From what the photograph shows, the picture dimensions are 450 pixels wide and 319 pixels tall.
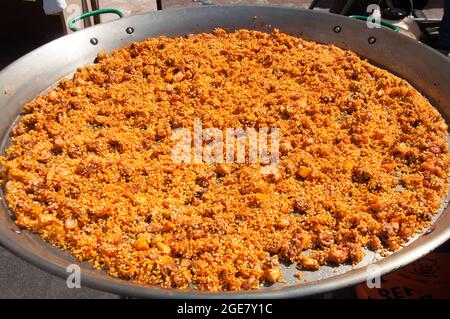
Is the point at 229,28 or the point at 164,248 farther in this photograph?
the point at 229,28

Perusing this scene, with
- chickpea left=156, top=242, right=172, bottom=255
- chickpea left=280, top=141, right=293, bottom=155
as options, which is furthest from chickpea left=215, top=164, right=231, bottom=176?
chickpea left=156, top=242, right=172, bottom=255

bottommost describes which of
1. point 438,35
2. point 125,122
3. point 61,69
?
point 438,35

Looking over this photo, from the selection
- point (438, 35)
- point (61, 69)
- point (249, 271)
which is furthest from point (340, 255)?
point (438, 35)

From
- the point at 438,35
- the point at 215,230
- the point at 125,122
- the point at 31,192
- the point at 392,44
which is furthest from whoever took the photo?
the point at 438,35

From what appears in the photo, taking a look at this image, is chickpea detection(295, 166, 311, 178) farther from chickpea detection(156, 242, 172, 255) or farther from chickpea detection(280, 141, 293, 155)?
chickpea detection(156, 242, 172, 255)

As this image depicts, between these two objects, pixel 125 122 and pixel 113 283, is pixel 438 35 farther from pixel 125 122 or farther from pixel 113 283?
pixel 113 283

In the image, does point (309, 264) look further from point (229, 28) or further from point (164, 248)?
point (229, 28)

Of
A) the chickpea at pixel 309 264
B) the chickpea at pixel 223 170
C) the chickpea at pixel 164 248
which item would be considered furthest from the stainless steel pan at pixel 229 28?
the chickpea at pixel 223 170

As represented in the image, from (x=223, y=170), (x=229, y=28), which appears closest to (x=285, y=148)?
(x=223, y=170)
